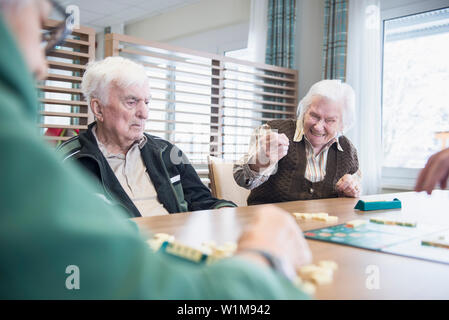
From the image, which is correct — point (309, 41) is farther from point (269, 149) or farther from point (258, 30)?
point (269, 149)

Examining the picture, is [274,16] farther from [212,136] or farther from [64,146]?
[64,146]

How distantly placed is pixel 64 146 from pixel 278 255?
137 centimetres

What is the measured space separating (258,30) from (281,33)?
32 cm

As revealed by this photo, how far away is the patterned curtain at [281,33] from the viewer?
4.47 m

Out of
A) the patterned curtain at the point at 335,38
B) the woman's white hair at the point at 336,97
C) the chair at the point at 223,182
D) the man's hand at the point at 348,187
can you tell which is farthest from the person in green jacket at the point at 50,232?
the patterned curtain at the point at 335,38

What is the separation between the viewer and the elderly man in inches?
71.4

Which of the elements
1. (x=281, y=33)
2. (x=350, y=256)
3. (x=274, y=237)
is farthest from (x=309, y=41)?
(x=274, y=237)

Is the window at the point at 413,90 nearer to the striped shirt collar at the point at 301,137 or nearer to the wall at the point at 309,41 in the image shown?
the wall at the point at 309,41

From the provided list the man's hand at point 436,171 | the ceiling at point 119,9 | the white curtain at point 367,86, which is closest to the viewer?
the man's hand at point 436,171

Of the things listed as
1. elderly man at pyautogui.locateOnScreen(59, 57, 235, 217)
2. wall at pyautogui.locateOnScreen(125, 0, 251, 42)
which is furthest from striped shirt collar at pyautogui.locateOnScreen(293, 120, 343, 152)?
wall at pyautogui.locateOnScreen(125, 0, 251, 42)

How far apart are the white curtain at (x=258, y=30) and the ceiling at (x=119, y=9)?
1280 mm

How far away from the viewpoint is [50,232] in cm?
33

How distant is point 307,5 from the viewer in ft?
14.9
